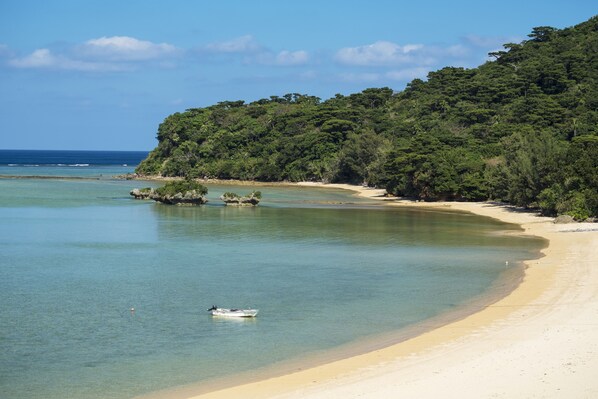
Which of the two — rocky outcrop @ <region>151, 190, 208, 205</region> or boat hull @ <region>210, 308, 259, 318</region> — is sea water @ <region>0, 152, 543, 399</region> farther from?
rocky outcrop @ <region>151, 190, 208, 205</region>

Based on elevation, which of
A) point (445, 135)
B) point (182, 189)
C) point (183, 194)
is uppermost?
point (445, 135)

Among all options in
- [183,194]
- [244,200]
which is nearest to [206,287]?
[244,200]

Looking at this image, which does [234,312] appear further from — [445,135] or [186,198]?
[445,135]

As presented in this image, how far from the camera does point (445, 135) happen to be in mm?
85375

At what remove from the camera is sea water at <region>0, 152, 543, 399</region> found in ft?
59.8

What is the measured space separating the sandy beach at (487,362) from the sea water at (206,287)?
1.52 metres

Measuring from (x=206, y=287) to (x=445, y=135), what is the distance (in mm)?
61266

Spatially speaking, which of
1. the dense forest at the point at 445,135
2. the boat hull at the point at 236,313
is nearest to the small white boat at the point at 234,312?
the boat hull at the point at 236,313

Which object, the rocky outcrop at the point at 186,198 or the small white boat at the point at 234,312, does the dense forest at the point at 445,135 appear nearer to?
the rocky outcrop at the point at 186,198

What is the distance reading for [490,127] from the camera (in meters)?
92.4

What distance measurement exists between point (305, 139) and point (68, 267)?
79.9 m

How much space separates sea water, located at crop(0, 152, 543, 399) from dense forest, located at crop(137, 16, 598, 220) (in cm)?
590

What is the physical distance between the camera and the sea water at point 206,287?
718 inches

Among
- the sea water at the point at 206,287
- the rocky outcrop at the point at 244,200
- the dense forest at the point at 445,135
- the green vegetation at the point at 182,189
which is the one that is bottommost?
the sea water at the point at 206,287
